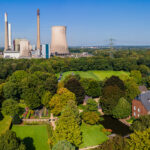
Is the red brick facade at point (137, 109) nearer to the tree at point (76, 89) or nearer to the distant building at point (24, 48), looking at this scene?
the tree at point (76, 89)

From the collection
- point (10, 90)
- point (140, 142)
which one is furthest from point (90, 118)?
point (10, 90)

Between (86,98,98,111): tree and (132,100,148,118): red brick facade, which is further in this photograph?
(86,98,98,111): tree

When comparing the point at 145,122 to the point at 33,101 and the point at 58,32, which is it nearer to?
the point at 33,101

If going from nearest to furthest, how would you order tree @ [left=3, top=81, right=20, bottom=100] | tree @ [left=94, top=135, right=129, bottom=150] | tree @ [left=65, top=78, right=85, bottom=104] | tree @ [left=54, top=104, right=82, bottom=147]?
tree @ [left=94, top=135, right=129, bottom=150] < tree @ [left=54, top=104, right=82, bottom=147] < tree @ [left=65, top=78, right=85, bottom=104] < tree @ [left=3, top=81, right=20, bottom=100]

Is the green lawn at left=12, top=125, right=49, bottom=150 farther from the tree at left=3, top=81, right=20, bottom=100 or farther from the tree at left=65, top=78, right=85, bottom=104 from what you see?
the tree at left=3, top=81, right=20, bottom=100

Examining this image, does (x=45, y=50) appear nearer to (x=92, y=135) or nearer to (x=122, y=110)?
(x=122, y=110)

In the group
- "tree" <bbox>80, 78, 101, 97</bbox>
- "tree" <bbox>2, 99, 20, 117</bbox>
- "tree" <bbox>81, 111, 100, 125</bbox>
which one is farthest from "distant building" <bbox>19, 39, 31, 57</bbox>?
"tree" <bbox>81, 111, 100, 125</bbox>

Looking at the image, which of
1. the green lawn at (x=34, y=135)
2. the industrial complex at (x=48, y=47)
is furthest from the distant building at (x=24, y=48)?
the green lawn at (x=34, y=135)

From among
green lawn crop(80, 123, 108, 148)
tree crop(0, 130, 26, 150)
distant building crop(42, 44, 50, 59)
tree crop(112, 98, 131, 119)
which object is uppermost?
distant building crop(42, 44, 50, 59)
